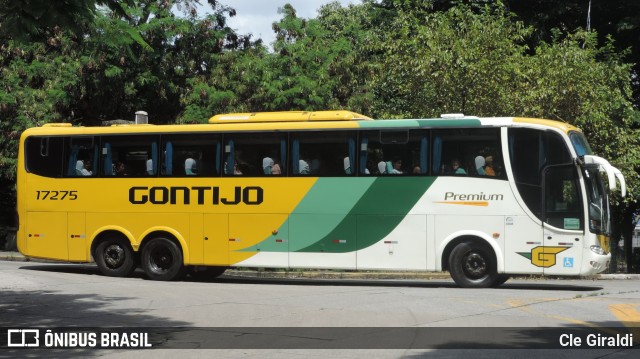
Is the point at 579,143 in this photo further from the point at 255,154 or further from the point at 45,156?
the point at 45,156

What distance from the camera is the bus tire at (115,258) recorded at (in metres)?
21.6

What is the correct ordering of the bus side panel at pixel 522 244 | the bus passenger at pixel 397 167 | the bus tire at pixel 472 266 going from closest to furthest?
the bus side panel at pixel 522 244
the bus tire at pixel 472 266
the bus passenger at pixel 397 167

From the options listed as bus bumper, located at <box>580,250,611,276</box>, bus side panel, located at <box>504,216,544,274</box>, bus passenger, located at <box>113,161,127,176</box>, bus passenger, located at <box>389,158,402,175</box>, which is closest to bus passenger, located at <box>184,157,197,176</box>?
bus passenger, located at <box>113,161,127,176</box>

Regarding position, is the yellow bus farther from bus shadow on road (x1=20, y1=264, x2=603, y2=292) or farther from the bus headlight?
bus shadow on road (x1=20, y1=264, x2=603, y2=292)

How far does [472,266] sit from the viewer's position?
63.3 ft

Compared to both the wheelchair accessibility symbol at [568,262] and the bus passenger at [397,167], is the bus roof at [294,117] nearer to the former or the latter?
the bus passenger at [397,167]

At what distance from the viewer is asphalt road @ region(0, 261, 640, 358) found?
10180 mm

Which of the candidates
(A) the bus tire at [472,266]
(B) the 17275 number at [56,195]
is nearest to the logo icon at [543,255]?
(A) the bus tire at [472,266]

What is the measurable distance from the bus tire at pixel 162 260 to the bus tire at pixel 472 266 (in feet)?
19.7

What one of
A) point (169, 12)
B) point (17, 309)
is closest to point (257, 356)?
point (17, 309)

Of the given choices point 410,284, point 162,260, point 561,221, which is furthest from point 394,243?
point 162,260

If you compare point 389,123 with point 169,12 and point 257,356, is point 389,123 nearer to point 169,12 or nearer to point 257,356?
point 257,356

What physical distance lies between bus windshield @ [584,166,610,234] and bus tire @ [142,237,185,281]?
28.5 ft

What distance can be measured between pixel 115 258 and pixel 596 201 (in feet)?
34.5
